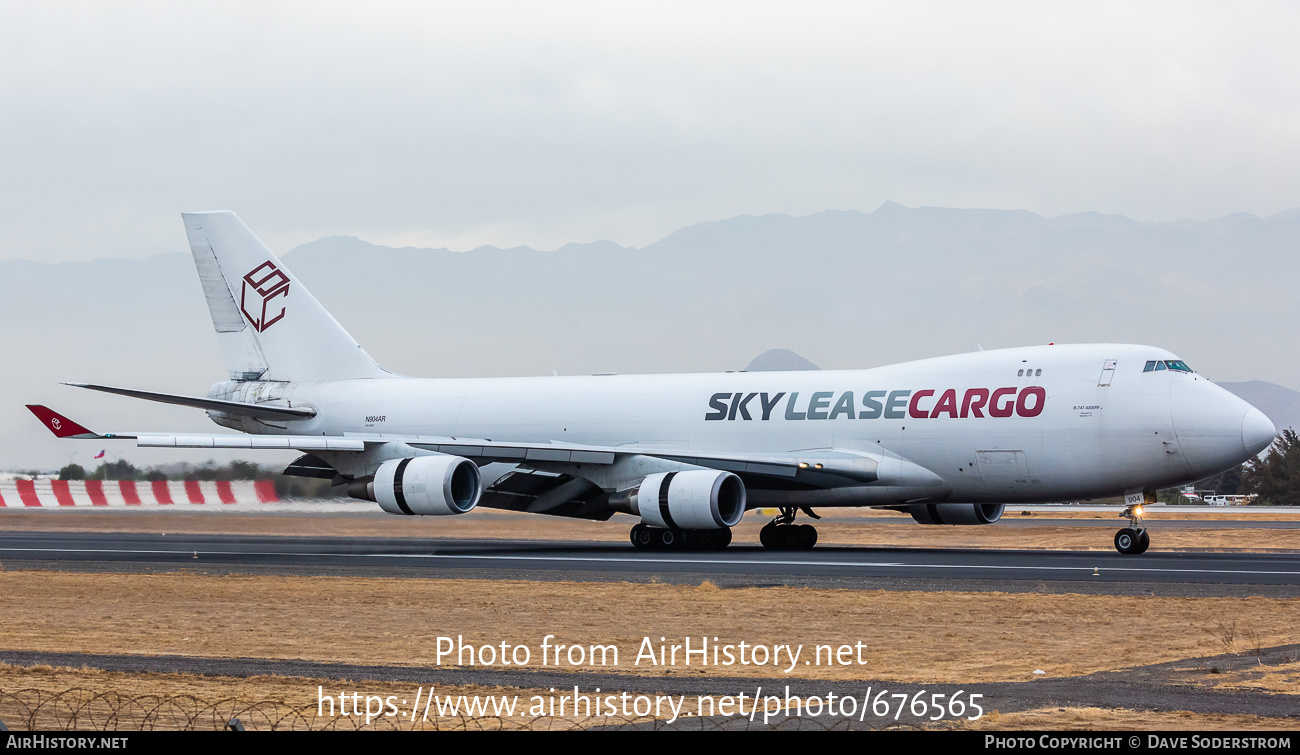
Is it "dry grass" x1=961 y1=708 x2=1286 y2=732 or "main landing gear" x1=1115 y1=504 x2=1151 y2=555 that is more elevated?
"dry grass" x1=961 y1=708 x2=1286 y2=732

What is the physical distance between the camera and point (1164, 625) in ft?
48.6

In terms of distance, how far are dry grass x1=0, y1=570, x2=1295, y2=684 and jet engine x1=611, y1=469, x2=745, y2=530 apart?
25.2 ft

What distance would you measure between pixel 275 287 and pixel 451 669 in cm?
2868

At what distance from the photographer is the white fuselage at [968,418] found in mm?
26172

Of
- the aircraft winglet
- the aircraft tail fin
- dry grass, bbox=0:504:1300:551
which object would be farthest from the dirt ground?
the aircraft tail fin

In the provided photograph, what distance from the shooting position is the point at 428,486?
96.3 feet

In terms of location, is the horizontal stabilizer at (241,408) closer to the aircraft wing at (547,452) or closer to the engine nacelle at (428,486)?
the aircraft wing at (547,452)

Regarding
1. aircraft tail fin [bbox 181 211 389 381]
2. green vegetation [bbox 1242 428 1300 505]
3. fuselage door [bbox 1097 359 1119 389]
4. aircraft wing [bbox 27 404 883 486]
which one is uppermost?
aircraft tail fin [bbox 181 211 389 381]

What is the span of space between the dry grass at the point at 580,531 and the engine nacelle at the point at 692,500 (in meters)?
5.77

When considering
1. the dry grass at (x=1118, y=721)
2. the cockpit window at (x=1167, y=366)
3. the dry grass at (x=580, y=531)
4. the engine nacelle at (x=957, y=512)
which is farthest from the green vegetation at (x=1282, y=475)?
the dry grass at (x=1118, y=721)

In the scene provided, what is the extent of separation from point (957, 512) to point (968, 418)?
412 centimetres

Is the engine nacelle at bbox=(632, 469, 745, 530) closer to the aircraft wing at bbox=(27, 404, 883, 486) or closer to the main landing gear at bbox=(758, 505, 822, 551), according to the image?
the aircraft wing at bbox=(27, 404, 883, 486)

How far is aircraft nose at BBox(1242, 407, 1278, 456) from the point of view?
25.6m

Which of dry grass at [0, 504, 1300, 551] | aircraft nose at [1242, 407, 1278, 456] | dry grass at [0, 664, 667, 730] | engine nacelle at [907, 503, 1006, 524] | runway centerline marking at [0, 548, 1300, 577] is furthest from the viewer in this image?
dry grass at [0, 504, 1300, 551]
